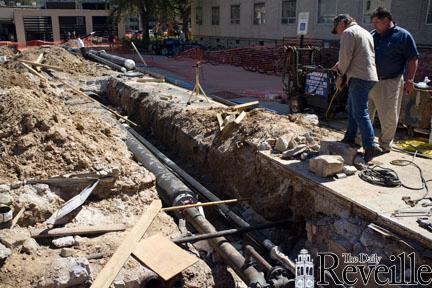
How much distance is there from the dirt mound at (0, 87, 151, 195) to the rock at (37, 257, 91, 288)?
5.98ft

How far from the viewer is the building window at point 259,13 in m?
28.2

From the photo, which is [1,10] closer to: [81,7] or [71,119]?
[81,7]

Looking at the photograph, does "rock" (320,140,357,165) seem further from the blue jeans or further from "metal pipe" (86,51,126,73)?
"metal pipe" (86,51,126,73)

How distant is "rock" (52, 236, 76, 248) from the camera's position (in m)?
5.12

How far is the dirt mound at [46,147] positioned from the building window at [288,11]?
68.1 feet

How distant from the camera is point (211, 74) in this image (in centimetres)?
2098

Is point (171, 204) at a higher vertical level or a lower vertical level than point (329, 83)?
lower

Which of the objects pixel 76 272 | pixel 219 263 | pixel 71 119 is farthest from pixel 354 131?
pixel 71 119

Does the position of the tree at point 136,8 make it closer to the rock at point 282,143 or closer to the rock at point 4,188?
the rock at point 282,143

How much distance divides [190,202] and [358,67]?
128 inches

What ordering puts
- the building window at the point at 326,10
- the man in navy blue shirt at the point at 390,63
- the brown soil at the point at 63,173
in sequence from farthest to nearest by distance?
the building window at the point at 326,10 < the man in navy blue shirt at the point at 390,63 < the brown soil at the point at 63,173

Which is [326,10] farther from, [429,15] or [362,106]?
[362,106]

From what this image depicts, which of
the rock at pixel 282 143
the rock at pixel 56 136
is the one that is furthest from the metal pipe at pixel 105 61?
the rock at pixel 282 143

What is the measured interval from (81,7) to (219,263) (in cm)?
5210
